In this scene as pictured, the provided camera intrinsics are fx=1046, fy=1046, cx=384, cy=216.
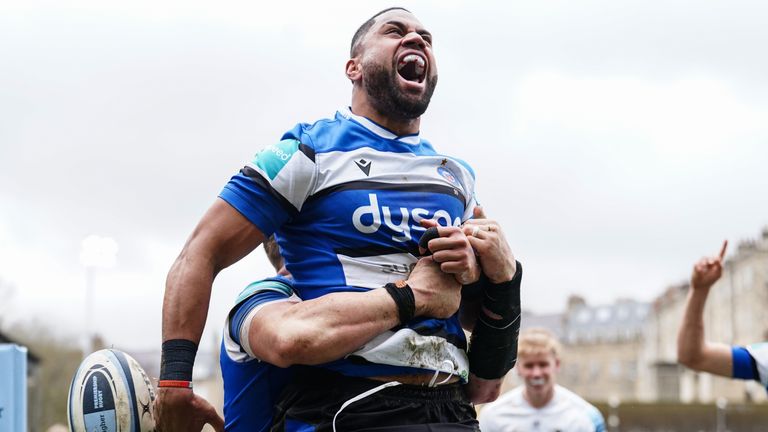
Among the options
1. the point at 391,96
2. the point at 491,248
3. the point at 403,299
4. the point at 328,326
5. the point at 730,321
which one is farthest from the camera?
the point at 730,321

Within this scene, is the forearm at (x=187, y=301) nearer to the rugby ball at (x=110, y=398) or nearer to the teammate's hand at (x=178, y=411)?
the teammate's hand at (x=178, y=411)

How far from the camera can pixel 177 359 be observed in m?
4.10

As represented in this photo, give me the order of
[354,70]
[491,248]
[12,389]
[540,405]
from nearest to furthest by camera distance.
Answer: [491,248] < [354,70] < [12,389] < [540,405]

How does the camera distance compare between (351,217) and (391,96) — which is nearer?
(351,217)

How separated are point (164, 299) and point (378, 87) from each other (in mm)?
1299

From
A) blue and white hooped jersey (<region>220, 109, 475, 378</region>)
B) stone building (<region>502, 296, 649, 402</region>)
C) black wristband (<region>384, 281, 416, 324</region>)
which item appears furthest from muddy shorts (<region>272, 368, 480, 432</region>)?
stone building (<region>502, 296, 649, 402</region>)

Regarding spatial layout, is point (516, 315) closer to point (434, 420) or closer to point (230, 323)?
point (434, 420)

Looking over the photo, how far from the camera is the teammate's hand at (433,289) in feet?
13.3

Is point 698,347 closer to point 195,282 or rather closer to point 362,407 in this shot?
point 362,407

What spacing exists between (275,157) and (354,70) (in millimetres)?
798

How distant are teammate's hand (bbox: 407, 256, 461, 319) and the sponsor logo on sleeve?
0.67 m

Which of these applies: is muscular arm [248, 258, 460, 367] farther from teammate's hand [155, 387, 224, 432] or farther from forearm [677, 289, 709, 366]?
forearm [677, 289, 709, 366]

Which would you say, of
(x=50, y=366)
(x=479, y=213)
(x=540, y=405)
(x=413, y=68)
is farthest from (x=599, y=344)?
(x=413, y=68)

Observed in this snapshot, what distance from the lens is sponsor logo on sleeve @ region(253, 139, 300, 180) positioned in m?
4.14
